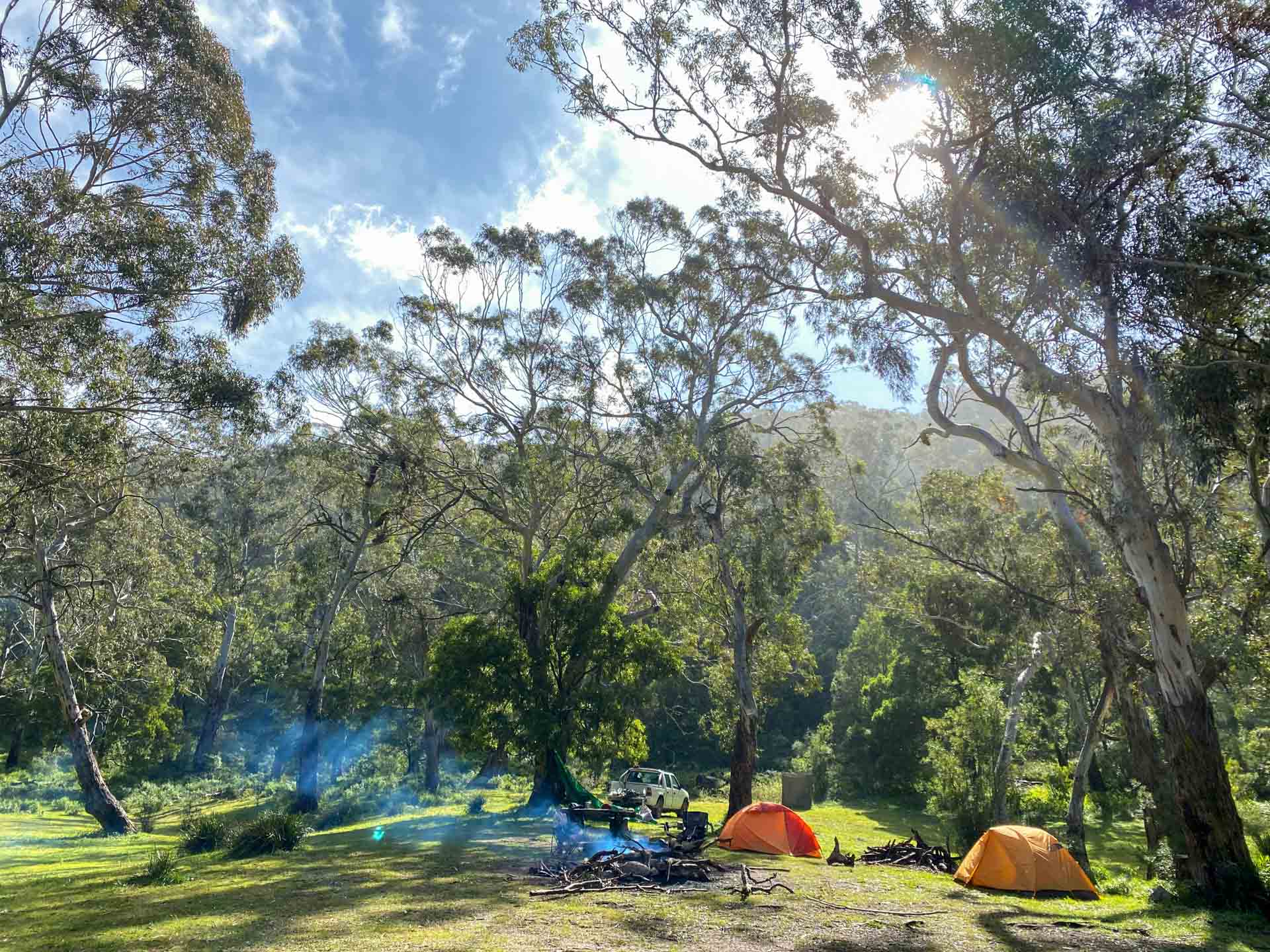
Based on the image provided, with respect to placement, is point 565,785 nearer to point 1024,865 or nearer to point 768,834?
→ point 768,834

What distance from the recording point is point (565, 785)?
1842 centimetres

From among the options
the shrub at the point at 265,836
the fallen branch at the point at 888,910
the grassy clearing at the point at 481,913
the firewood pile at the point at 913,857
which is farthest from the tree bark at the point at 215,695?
the fallen branch at the point at 888,910

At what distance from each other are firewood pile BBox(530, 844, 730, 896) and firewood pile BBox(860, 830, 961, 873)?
15.0 ft

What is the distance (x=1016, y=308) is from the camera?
12.9m

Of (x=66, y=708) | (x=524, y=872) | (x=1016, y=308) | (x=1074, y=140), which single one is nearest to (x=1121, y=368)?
(x=1016, y=308)

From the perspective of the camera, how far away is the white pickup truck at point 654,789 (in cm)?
2238

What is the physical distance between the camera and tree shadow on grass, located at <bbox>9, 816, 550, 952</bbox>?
25.8 feet

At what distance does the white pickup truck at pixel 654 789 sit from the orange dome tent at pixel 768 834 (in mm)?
6437

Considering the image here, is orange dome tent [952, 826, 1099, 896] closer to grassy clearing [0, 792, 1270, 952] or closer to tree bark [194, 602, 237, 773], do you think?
grassy clearing [0, 792, 1270, 952]

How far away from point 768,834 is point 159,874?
10.1 metres

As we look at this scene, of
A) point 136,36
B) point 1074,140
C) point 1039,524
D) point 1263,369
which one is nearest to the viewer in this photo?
point 1263,369

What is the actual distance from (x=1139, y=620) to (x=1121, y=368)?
5.04 m

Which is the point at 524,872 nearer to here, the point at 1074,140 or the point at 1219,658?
the point at 1219,658

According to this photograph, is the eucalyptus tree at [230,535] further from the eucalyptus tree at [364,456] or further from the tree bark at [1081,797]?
the tree bark at [1081,797]
